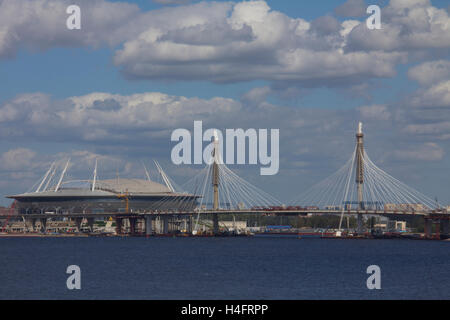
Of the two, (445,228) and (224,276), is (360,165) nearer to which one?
(445,228)

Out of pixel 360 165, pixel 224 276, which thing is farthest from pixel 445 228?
pixel 224 276

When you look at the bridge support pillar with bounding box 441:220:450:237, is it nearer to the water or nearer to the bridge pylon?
the bridge pylon

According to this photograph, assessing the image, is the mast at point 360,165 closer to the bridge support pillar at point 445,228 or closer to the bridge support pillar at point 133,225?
the bridge support pillar at point 445,228

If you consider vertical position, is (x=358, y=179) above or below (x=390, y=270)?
above

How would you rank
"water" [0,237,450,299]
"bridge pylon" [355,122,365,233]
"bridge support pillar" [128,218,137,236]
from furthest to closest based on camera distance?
"bridge support pillar" [128,218,137,236] → "bridge pylon" [355,122,365,233] → "water" [0,237,450,299]

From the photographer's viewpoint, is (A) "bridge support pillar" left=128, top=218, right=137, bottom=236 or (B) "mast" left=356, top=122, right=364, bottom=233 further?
(A) "bridge support pillar" left=128, top=218, right=137, bottom=236

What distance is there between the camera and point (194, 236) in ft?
568

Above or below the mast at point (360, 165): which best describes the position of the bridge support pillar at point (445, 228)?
below

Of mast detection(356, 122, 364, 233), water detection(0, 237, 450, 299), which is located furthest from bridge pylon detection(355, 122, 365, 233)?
water detection(0, 237, 450, 299)

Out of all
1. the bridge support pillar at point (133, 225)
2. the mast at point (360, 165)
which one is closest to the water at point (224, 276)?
the mast at point (360, 165)

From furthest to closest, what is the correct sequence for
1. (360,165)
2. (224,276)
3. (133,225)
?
1. (133,225)
2. (360,165)
3. (224,276)
